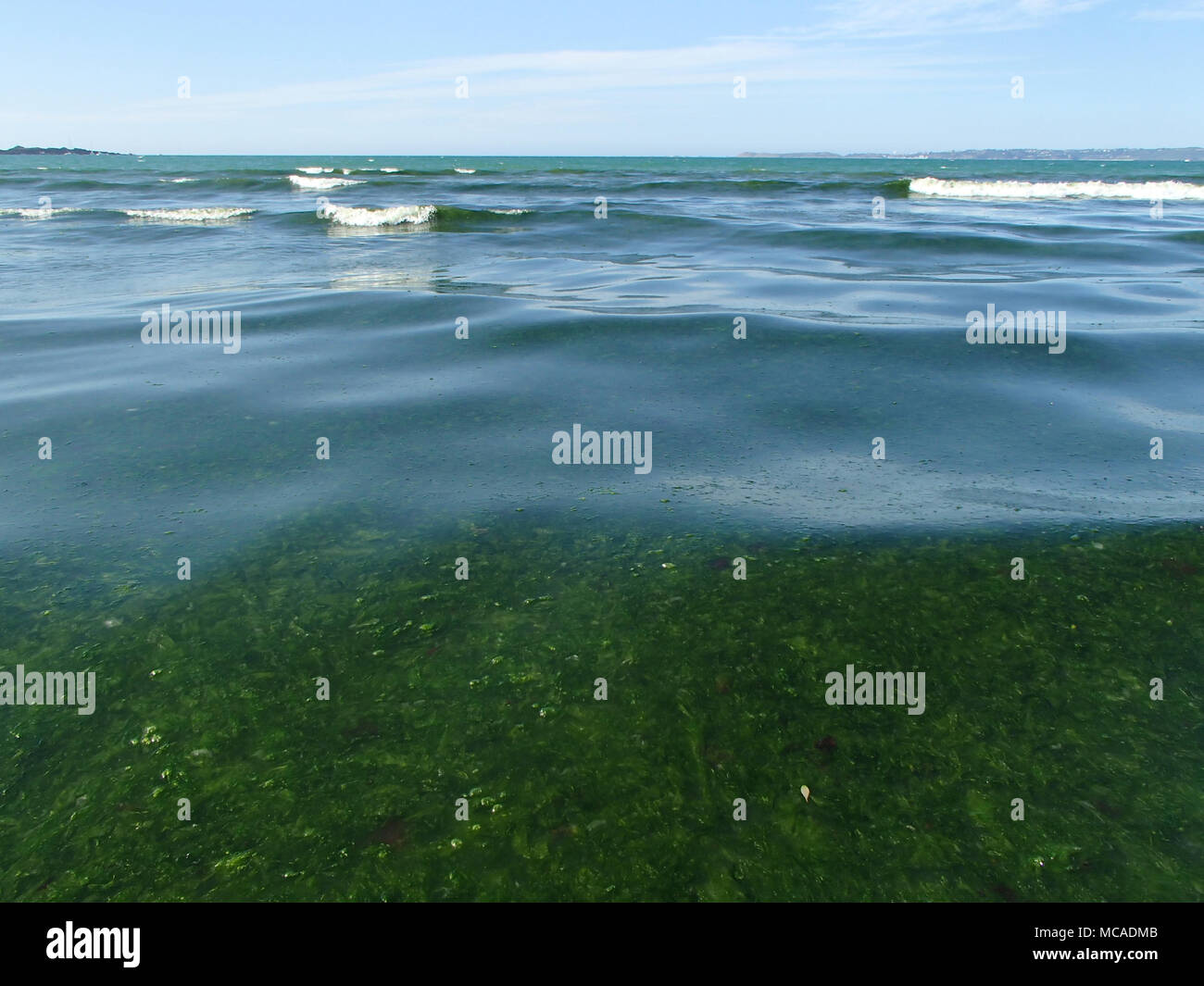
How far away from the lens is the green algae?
3342 mm

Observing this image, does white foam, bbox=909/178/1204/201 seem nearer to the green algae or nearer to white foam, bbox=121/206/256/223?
white foam, bbox=121/206/256/223

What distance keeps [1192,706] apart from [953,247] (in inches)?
671

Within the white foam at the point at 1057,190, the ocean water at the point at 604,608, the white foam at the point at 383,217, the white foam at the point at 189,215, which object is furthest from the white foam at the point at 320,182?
the ocean water at the point at 604,608

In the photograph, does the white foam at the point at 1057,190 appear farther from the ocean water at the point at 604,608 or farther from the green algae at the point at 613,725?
the green algae at the point at 613,725

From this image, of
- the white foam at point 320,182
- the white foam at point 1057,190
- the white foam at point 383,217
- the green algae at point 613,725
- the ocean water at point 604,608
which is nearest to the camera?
the green algae at point 613,725

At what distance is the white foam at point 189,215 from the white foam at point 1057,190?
30306 mm

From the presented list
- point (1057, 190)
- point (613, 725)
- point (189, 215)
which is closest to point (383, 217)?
point (189, 215)

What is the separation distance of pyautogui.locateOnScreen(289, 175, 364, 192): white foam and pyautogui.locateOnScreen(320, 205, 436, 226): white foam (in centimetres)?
1501

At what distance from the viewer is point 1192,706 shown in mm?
4148

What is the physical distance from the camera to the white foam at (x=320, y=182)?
39744 mm

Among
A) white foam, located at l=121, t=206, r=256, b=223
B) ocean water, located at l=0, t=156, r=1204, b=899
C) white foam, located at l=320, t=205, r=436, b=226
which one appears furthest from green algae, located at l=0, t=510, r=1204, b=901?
white foam, located at l=121, t=206, r=256, b=223

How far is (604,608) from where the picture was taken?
16.3ft

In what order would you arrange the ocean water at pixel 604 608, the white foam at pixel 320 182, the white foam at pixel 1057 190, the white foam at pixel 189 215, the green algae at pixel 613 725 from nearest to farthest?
the green algae at pixel 613 725, the ocean water at pixel 604 608, the white foam at pixel 189 215, the white foam at pixel 1057 190, the white foam at pixel 320 182

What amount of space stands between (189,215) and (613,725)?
28.7 meters
